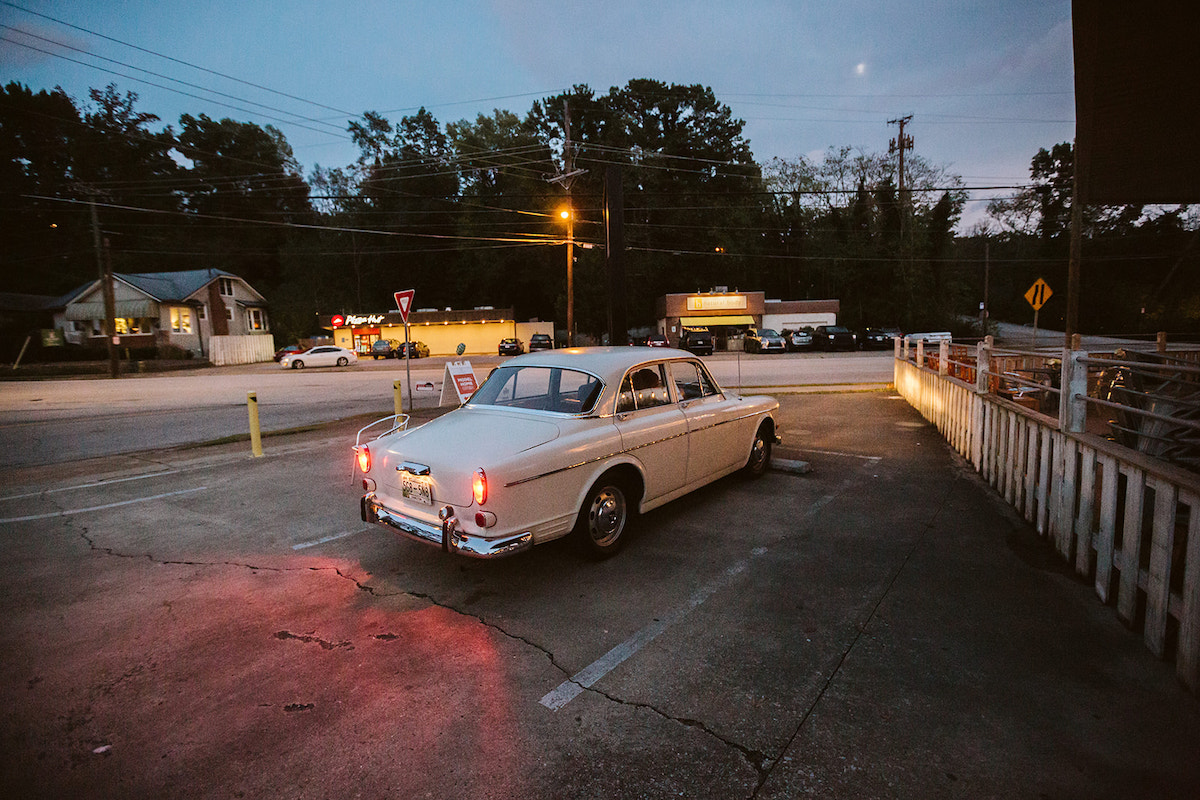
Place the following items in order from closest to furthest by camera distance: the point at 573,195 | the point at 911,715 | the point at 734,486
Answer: the point at 911,715 → the point at 734,486 → the point at 573,195

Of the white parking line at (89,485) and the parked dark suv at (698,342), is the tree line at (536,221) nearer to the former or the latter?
the parked dark suv at (698,342)

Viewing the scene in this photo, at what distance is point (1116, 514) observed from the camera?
3629 mm

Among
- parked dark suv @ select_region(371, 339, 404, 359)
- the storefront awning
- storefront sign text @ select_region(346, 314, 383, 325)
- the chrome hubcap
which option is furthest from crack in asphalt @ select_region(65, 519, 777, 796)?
storefront sign text @ select_region(346, 314, 383, 325)

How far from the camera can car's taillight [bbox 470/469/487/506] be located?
3582 millimetres

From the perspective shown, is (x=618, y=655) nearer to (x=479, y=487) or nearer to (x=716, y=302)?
(x=479, y=487)

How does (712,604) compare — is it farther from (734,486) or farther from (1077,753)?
(734,486)

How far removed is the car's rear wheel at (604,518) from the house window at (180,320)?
47911mm

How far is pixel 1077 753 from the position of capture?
2.38 meters

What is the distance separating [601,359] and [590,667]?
104 inches

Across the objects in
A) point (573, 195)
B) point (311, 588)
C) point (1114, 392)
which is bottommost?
point (311, 588)

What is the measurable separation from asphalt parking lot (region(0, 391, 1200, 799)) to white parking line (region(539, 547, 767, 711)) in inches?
0.8

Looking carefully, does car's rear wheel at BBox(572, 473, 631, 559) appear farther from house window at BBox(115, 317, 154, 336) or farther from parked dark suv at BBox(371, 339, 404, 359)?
house window at BBox(115, 317, 154, 336)

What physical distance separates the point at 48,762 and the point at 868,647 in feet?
13.3

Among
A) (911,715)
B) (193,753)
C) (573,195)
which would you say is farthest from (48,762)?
(573,195)
